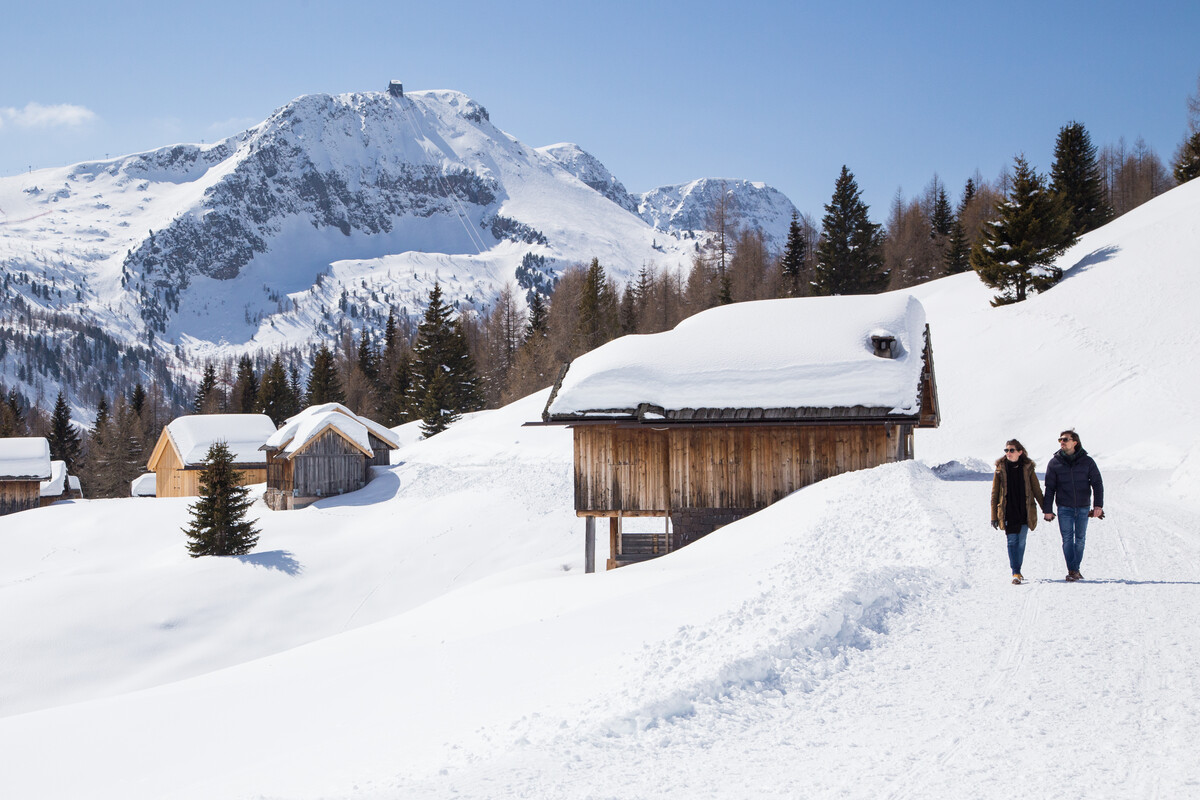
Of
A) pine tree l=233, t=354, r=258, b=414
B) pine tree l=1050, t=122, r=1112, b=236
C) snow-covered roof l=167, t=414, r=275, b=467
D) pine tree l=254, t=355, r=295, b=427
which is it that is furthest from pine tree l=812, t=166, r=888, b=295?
pine tree l=233, t=354, r=258, b=414

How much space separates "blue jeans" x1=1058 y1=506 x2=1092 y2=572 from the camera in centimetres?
955

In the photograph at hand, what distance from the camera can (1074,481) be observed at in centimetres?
978

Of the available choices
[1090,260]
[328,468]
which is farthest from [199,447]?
[1090,260]

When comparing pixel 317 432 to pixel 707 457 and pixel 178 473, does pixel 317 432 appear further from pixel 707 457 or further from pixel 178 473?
pixel 707 457

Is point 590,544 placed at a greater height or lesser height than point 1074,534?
lesser

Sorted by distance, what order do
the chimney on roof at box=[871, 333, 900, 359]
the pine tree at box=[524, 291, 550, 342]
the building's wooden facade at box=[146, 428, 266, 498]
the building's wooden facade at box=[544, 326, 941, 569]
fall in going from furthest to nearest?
the pine tree at box=[524, 291, 550, 342] → the building's wooden facade at box=[146, 428, 266, 498] → the chimney on roof at box=[871, 333, 900, 359] → the building's wooden facade at box=[544, 326, 941, 569]

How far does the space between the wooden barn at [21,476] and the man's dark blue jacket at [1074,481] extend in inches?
2208

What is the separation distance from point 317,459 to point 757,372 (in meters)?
29.9

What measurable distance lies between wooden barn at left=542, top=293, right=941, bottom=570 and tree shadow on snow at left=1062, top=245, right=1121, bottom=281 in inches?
1138

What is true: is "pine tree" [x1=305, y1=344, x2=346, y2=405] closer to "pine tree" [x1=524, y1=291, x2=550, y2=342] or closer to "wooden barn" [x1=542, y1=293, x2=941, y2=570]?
"pine tree" [x1=524, y1=291, x2=550, y2=342]

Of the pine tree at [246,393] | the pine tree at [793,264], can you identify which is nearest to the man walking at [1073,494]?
the pine tree at [793,264]

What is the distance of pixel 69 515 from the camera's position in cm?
4119

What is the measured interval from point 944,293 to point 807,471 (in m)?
37.8

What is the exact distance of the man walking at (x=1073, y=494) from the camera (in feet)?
31.4
